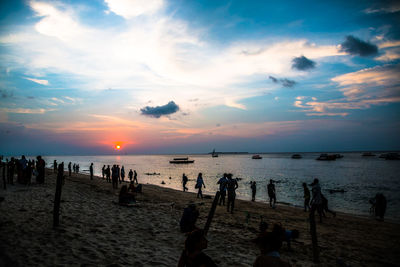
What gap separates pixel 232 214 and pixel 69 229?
9.18 meters

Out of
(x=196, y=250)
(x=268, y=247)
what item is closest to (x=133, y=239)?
(x=196, y=250)

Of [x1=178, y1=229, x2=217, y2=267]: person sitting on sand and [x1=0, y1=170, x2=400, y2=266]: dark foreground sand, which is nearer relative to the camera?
[x1=178, y1=229, x2=217, y2=267]: person sitting on sand

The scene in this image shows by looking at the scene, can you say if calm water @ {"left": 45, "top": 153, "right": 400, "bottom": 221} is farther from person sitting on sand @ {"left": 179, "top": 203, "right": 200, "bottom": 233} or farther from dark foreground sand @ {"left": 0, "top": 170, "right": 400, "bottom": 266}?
person sitting on sand @ {"left": 179, "top": 203, "right": 200, "bottom": 233}

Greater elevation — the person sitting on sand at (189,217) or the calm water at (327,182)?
the person sitting on sand at (189,217)

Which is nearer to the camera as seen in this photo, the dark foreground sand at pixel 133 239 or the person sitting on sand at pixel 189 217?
the dark foreground sand at pixel 133 239

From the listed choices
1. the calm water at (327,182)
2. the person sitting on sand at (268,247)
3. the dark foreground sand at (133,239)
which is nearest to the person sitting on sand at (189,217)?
the dark foreground sand at (133,239)

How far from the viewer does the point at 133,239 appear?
779 centimetres

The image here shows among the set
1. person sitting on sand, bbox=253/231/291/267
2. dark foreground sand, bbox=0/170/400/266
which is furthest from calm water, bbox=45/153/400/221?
person sitting on sand, bbox=253/231/291/267

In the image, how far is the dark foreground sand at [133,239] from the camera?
603 centimetres

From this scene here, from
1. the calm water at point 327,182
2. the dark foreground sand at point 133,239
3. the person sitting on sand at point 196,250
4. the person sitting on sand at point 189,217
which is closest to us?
the person sitting on sand at point 196,250

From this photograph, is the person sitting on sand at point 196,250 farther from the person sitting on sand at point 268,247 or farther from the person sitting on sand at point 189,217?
the person sitting on sand at point 189,217

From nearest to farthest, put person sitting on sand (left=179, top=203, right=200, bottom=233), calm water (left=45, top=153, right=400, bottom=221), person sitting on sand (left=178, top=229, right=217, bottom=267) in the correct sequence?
person sitting on sand (left=178, top=229, right=217, bottom=267), person sitting on sand (left=179, top=203, right=200, bottom=233), calm water (left=45, top=153, right=400, bottom=221)

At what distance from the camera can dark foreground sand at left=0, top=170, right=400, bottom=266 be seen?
6.03 metres

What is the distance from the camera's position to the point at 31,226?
303 inches
